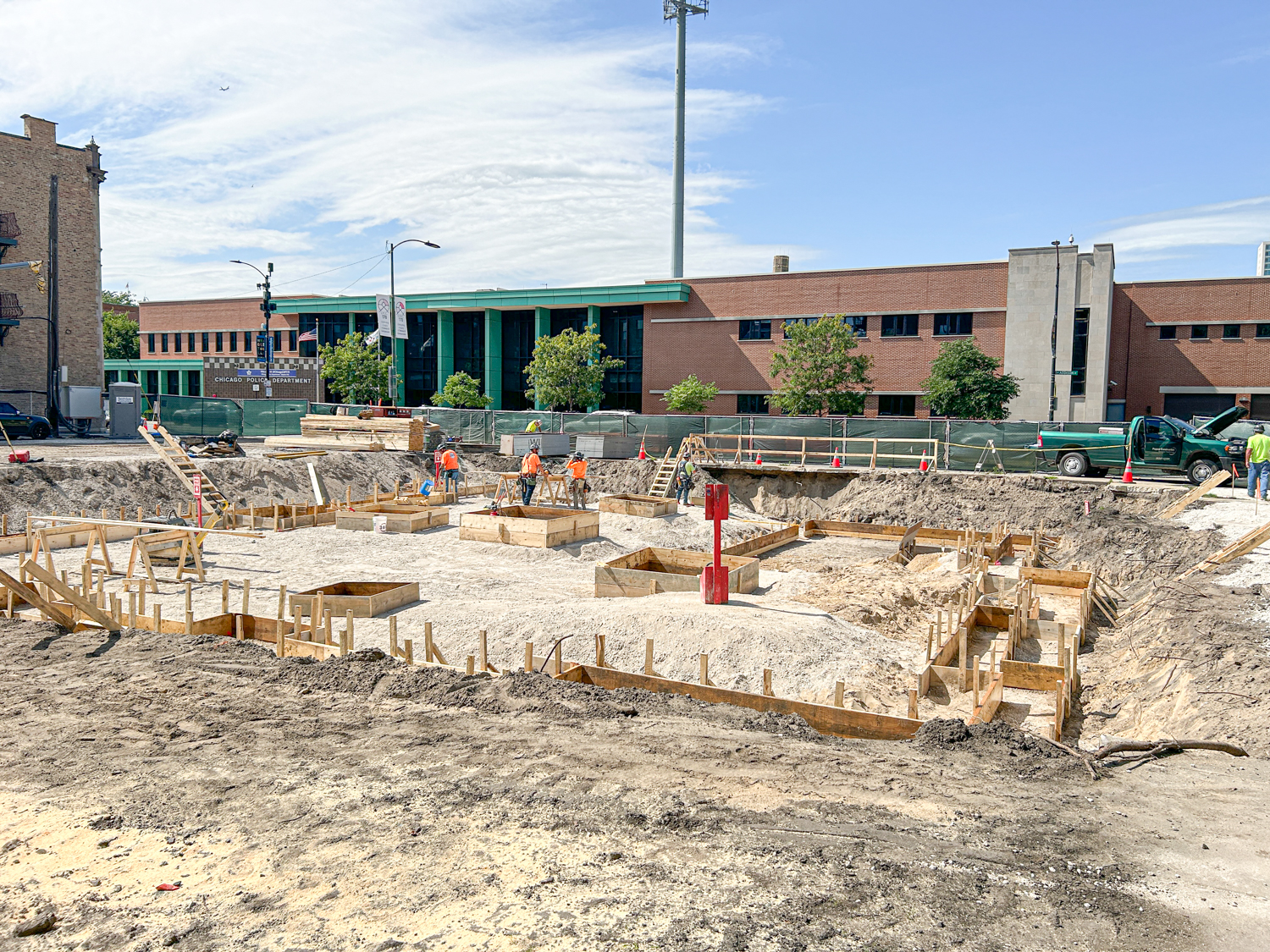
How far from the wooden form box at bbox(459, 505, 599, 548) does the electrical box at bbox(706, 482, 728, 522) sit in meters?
→ 8.20

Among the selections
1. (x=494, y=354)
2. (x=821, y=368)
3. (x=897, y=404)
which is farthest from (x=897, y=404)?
(x=494, y=354)

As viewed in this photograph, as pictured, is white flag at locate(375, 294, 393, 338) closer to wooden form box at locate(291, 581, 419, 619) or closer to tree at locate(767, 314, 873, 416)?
tree at locate(767, 314, 873, 416)

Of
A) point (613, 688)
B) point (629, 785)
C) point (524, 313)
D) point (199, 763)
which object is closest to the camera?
point (629, 785)

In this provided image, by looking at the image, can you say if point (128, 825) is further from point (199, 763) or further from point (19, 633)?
point (19, 633)

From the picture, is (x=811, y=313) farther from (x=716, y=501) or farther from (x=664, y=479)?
(x=716, y=501)

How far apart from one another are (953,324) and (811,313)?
7.43 meters

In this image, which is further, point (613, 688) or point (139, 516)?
point (139, 516)

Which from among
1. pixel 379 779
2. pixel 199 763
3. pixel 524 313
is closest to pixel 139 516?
pixel 199 763

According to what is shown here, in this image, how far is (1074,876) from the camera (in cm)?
562

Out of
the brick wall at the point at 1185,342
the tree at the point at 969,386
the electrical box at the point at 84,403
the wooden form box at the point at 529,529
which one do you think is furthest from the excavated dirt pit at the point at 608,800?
the brick wall at the point at 1185,342

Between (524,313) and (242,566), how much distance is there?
4371 cm

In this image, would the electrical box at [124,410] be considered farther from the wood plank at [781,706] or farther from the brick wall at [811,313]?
the wood plank at [781,706]

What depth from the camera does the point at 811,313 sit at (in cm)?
4822

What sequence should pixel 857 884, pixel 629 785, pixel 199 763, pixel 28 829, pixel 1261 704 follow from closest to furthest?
pixel 857 884, pixel 28 829, pixel 629 785, pixel 199 763, pixel 1261 704
